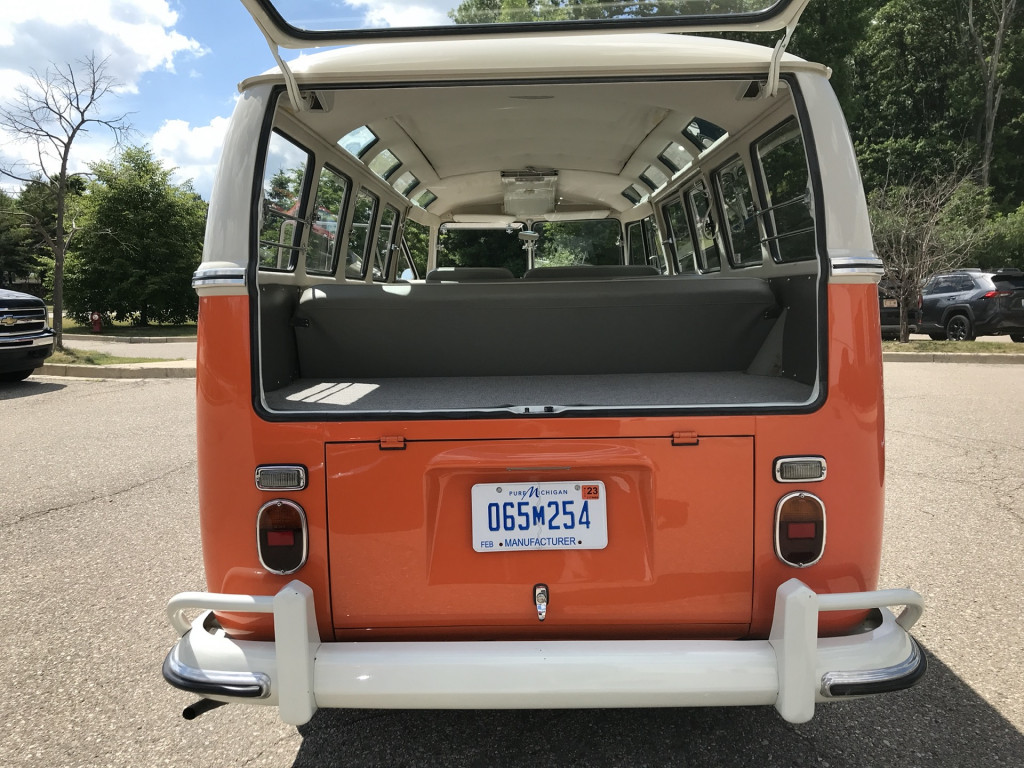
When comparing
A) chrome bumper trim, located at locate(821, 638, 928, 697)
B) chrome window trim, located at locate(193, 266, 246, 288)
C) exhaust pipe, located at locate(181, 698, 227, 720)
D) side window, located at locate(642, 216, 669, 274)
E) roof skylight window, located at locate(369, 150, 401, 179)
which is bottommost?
exhaust pipe, located at locate(181, 698, 227, 720)

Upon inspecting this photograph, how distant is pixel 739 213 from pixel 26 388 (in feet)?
35.8

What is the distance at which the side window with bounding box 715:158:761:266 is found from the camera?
3709 mm

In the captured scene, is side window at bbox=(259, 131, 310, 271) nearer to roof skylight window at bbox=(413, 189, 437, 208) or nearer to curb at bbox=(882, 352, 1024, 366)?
roof skylight window at bbox=(413, 189, 437, 208)

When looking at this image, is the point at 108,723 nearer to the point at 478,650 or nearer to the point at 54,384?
the point at 478,650

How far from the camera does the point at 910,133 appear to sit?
3312 cm

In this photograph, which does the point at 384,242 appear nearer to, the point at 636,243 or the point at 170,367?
the point at 636,243

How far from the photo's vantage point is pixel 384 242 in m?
5.51

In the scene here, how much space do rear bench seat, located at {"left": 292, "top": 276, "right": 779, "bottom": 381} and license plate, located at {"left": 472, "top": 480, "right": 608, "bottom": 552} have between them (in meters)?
Result: 0.78

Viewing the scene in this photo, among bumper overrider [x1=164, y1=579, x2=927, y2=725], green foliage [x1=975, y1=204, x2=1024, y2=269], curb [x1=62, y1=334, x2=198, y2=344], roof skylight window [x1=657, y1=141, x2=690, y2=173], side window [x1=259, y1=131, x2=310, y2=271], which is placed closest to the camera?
bumper overrider [x1=164, y1=579, x2=927, y2=725]

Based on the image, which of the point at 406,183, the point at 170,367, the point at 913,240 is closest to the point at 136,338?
the point at 170,367

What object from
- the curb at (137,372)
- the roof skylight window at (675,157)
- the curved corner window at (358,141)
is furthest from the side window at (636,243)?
the curb at (137,372)

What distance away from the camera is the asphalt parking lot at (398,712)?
7.72 feet

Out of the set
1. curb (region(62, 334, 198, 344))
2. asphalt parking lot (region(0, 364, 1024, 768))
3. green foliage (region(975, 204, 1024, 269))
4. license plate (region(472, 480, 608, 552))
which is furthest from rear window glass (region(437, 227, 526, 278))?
green foliage (region(975, 204, 1024, 269))

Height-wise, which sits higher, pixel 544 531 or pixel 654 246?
pixel 654 246
